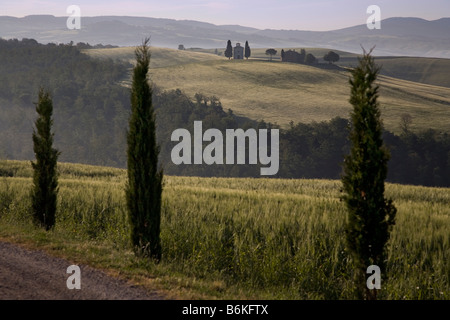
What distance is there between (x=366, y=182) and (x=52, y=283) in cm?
553

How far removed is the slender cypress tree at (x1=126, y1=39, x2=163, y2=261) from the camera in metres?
10.0

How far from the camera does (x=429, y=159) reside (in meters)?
71.5

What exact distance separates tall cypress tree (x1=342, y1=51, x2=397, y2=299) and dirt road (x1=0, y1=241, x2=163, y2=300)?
3474 mm

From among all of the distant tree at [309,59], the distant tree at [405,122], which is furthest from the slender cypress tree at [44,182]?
the distant tree at [309,59]

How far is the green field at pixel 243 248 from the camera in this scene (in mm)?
8812

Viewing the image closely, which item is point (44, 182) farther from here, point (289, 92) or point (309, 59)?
point (309, 59)

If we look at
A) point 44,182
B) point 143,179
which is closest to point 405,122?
point 44,182

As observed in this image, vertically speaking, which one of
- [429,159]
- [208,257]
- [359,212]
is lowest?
[429,159]

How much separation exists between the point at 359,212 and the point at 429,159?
2760 inches

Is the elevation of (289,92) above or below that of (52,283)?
above

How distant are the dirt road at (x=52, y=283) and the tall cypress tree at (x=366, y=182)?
3474mm

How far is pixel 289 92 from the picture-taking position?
102m
